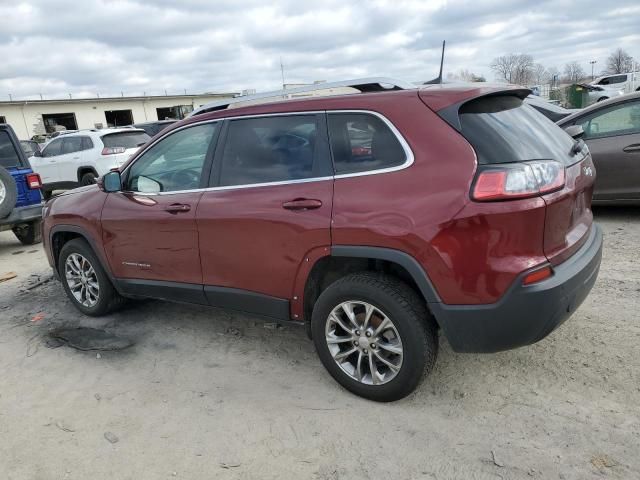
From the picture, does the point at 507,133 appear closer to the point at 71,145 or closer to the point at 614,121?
the point at 614,121

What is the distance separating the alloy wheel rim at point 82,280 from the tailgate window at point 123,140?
776 centimetres

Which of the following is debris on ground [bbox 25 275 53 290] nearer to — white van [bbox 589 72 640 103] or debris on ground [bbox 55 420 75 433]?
debris on ground [bbox 55 420 75 433]

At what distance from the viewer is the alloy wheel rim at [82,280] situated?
181 inches

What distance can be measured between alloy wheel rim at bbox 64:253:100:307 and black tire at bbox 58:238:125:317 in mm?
33

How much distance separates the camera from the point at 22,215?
291 inches

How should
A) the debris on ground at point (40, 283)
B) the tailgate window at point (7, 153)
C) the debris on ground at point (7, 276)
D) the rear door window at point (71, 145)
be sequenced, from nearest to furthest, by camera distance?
the debris on ground at point (40, 283) < the debris on ground at point (7, 276) < the tailgate window at point (7, 153) < the rear door window at point (71, 145)

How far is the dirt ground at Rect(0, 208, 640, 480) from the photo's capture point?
8.33 ft

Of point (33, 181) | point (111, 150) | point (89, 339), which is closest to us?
point (89, 339)

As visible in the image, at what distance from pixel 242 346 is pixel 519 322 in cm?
215

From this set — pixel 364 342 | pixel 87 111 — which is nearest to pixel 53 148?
pixel 364 342

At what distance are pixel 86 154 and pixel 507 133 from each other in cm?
1140

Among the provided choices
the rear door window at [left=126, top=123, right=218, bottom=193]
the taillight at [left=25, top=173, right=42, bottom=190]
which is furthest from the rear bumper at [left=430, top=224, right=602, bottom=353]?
the taillight at [left=25, top=173, right=42, bottom=190]

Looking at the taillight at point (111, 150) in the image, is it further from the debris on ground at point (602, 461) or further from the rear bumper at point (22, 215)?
the debris on ground at point (602, 461)

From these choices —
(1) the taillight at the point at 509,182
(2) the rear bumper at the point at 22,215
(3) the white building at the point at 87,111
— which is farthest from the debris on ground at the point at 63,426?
(3) the white building at the point at 87,111
